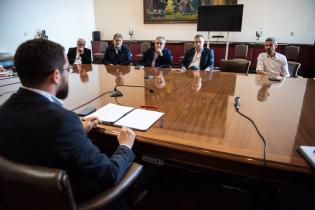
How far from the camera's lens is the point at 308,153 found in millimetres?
902

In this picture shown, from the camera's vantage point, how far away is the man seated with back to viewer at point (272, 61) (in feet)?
10.9

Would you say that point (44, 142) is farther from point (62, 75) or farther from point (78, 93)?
point (78, 93)

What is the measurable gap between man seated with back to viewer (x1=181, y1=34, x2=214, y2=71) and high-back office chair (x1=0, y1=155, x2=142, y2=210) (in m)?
3.08

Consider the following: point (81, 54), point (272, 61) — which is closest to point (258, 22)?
point (272, 61)

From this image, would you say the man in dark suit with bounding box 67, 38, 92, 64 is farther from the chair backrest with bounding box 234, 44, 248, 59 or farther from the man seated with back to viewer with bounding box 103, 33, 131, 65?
the chair backrest with bounding box 234, 44, 248, 59

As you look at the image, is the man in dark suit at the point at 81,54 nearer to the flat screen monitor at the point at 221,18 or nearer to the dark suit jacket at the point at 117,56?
the dark suit jacket at the point at 117,56

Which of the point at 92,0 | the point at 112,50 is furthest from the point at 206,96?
the point at 92,0

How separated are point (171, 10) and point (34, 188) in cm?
632

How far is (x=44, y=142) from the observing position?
696 millimetres

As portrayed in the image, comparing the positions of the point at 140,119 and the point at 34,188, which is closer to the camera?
the point at 34,188

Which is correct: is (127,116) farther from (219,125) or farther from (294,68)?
(294,68)

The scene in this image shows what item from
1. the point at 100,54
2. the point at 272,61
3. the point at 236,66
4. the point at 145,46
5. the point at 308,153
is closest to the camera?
the point at 308,153

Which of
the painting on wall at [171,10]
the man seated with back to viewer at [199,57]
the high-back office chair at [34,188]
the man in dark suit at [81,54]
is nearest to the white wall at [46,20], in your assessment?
the man in dark suit at [81,54]

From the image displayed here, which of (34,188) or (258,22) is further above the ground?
(258,22)
